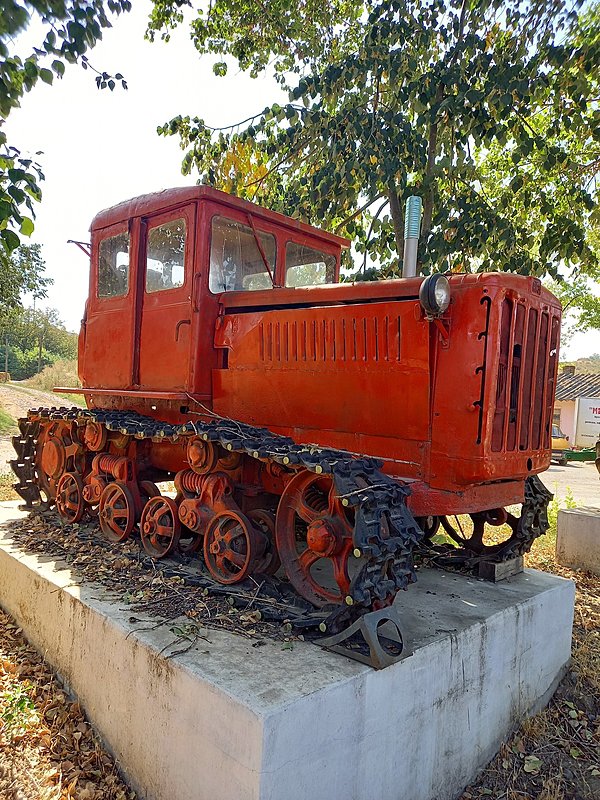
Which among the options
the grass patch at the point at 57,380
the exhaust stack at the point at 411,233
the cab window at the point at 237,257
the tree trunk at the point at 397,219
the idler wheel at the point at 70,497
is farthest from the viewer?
the grass patch at the point at 57,380

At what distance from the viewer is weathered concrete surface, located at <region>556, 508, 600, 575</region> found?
700cm

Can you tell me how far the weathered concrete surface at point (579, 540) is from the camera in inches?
275

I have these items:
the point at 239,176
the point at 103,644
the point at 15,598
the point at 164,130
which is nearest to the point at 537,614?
the point at 103,644

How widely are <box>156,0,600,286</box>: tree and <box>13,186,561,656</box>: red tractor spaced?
1885mm

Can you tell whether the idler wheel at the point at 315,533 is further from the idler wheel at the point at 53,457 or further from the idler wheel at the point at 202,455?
the idler wheel at the point at 53,457

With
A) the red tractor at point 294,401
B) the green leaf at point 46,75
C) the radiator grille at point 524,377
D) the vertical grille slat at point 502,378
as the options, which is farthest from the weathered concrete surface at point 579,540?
the green leaf at point 46,75

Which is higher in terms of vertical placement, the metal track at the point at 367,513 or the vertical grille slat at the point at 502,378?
the vertical grille slat at the point at 502,378

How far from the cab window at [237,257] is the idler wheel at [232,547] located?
1.89 metres

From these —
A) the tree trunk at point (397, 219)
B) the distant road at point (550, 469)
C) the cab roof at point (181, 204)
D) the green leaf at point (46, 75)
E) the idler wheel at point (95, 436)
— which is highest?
the tree trunk at point (397, 219)

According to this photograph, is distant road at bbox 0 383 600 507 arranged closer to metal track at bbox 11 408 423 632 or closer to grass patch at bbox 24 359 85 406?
grass patch at bbox 24 359 85 406

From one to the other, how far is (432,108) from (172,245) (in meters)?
3.42

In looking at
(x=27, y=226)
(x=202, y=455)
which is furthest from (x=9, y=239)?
(x=202, y=455)

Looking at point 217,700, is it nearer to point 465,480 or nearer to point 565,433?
point 465,480

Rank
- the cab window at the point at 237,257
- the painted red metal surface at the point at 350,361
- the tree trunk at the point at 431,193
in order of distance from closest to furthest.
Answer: the painted red metal surface at the point at 350,361
the cab window at the point at 237,257
the tree trunk at the point at 431,193
